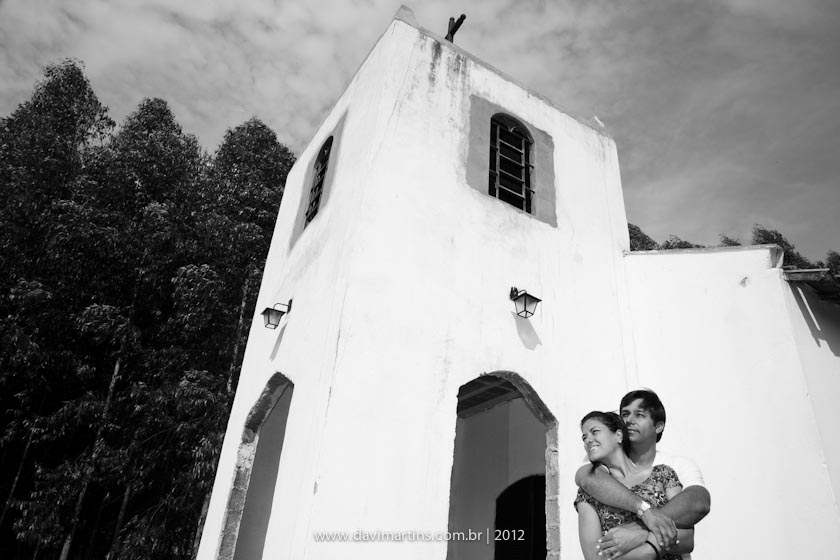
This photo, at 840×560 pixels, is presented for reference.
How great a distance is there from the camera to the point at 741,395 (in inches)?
220

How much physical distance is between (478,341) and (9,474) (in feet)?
37.2

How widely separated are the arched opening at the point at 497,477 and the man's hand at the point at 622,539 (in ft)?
16.1

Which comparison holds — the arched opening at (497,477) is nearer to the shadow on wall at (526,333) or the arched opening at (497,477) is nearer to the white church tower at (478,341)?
the white church tower at (478,341)

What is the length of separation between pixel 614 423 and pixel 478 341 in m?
2.71

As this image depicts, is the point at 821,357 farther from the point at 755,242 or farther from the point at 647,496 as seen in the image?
the point at 755,242

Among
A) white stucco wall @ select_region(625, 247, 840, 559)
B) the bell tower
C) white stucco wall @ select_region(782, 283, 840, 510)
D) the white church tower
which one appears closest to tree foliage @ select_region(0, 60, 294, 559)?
the bell tower

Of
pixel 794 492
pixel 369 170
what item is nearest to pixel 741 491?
pixel 794 492

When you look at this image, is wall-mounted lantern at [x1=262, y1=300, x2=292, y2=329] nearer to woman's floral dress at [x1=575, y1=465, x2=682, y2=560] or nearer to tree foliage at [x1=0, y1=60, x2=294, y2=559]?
tree foliage at [x1=0, y1=60, x2=294, y2=559]

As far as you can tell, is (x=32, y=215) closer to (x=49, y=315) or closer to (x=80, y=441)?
(x=49, y=315)

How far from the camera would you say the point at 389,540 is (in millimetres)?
4320

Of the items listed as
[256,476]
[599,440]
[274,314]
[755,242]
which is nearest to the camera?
[599,440]

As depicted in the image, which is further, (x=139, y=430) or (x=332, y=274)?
Answer: (x=139, y=430)

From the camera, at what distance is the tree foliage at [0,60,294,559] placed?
966 centimetres

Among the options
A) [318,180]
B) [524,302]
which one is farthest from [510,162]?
[318,180]
